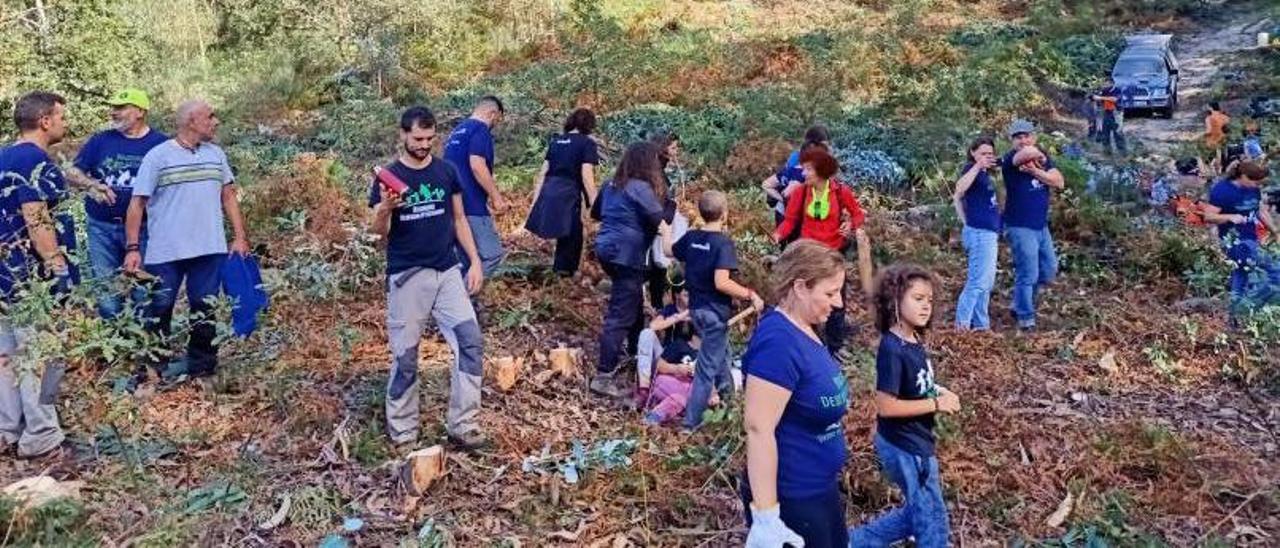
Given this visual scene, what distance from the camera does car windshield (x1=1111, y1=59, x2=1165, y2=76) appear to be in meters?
18.8

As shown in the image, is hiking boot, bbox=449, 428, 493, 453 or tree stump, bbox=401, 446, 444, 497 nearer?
tree stump, bbox=401, 446, 444, 497

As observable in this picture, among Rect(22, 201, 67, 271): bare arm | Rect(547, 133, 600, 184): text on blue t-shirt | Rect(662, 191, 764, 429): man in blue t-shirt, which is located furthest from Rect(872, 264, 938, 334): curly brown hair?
Rect(22, 201, 67, 271): bare arm

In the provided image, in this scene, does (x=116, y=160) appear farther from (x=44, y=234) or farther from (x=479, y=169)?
(x=479, y=169)

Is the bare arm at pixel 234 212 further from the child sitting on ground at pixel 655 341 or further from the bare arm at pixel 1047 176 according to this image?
the bare arm at pixel 1047 176

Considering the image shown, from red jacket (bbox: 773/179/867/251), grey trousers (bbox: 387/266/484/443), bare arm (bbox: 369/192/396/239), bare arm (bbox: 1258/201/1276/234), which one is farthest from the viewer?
bare arm (bbox: 1258/201/1276/234)

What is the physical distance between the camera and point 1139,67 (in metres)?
19.0

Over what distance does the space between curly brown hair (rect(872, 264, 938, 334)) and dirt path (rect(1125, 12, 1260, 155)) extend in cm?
1237

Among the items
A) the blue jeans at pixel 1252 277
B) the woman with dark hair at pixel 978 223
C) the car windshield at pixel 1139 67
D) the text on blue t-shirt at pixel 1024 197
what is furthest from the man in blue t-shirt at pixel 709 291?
the car windshield at pixel 1139 67

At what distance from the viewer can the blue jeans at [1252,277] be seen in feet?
22.9

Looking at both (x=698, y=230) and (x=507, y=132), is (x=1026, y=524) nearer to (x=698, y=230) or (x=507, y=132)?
(x=698, y=230)

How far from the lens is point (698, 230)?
211 inches

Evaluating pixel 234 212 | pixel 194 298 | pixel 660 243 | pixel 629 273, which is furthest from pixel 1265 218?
pixel 194 298

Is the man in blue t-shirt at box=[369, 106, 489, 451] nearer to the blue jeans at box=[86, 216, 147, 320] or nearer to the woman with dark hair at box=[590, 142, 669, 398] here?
the woman with dark hair at box=[590, 142, 669, 398]

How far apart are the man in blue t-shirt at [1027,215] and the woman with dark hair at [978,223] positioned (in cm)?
22
